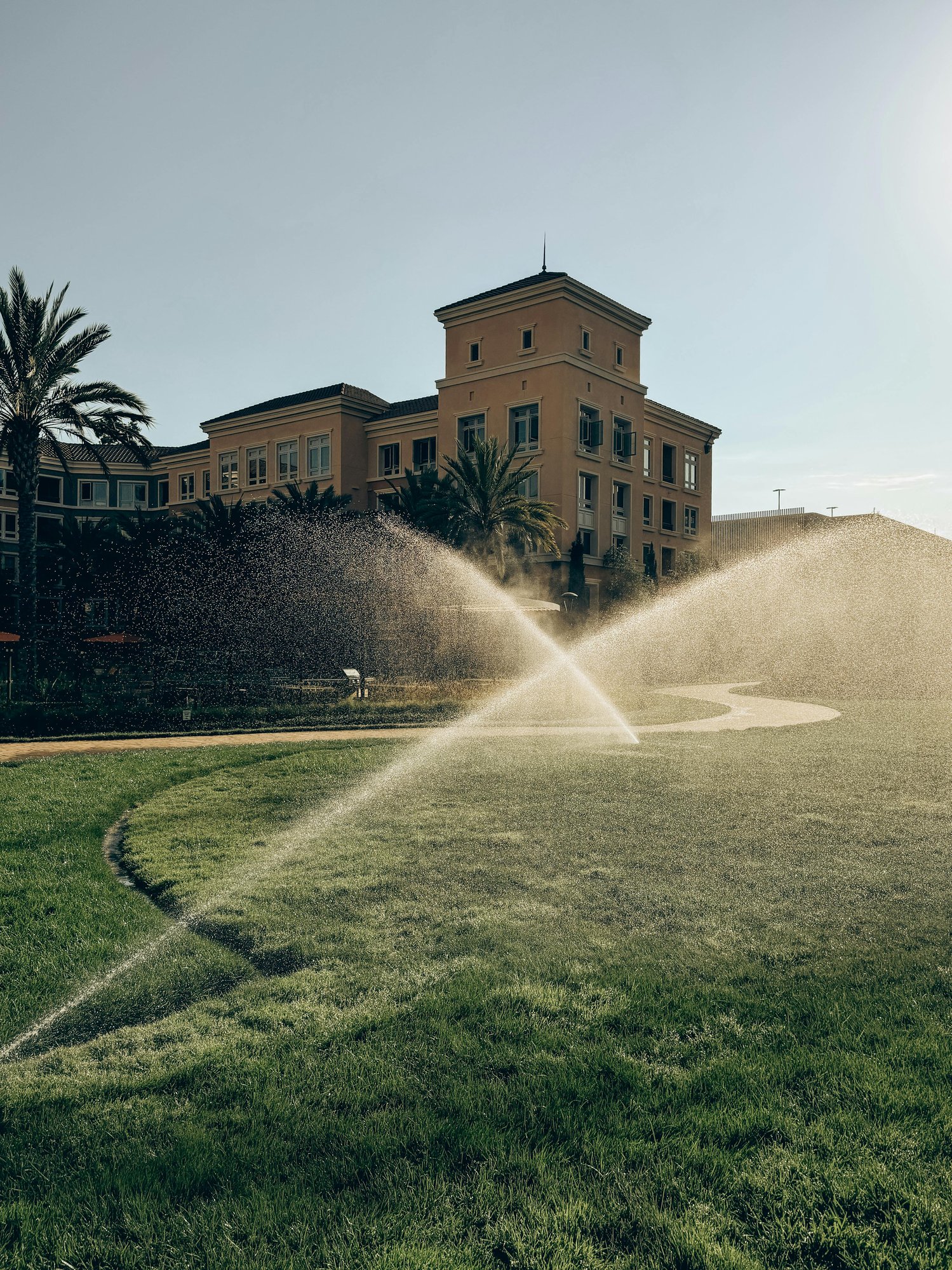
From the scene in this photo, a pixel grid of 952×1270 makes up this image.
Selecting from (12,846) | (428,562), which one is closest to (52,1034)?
(12,846)

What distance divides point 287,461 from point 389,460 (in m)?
6.58

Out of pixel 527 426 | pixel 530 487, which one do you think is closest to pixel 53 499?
pixel 527 426

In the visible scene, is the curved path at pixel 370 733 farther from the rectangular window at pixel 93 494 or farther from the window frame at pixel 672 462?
the rectangular window at pixel 93 494

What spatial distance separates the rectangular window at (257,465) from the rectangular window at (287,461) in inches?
40.3

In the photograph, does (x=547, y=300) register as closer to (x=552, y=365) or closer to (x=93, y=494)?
(x=552, y=365)

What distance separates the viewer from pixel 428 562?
34156mm

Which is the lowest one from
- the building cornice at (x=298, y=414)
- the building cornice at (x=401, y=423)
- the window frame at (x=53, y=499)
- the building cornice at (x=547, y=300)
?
the window frame at (x=53, y=499)

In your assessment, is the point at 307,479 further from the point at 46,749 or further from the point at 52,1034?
the point at 52,1034

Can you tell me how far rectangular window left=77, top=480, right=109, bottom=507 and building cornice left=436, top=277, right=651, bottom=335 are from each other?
29954mm

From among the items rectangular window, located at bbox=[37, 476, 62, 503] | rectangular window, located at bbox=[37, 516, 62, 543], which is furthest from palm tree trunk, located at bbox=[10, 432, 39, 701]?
rectangular window, located at bbox=[37, 476, 62, 503]

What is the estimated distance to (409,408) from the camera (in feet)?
170

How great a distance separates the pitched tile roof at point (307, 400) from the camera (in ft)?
171

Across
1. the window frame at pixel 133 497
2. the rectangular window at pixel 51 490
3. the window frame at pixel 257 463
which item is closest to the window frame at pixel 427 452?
the window frame at pixel 257 463

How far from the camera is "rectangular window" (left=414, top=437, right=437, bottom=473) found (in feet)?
163
